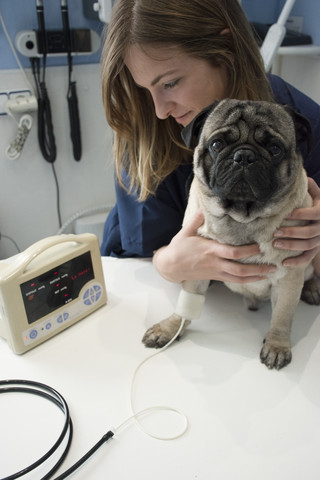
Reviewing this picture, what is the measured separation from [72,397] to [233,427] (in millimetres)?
283

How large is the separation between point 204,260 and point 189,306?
10 cm

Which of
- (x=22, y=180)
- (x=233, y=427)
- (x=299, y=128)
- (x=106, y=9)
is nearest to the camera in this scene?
(x=233, y=427)

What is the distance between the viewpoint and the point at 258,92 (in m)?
0.98

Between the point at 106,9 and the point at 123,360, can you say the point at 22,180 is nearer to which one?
the point at 106,9

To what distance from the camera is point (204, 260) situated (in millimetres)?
886

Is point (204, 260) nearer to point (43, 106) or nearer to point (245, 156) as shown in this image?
point (245, 156)

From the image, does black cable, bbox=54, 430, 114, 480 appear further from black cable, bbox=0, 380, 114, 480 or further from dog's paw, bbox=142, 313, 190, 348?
dog's paw, bbox=142, 313, 190, 348

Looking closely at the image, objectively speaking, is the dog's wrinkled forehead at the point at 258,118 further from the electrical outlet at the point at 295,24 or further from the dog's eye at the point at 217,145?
the electrical outlet at the point at 295,24

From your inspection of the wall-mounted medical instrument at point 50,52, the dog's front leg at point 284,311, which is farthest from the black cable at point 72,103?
the dog's front leg at point 284,311

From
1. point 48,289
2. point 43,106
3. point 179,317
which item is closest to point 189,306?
point 179,317

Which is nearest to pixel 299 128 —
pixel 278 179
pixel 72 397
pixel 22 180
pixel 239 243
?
pixel 278 179

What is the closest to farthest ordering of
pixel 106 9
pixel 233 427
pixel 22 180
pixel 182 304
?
pixel 233 427
pixel 182 304
pixel 106 9
pixel 22 180

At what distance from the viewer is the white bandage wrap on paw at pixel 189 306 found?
0.88m

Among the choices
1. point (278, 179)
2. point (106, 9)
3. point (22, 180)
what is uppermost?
point (106, 9)
